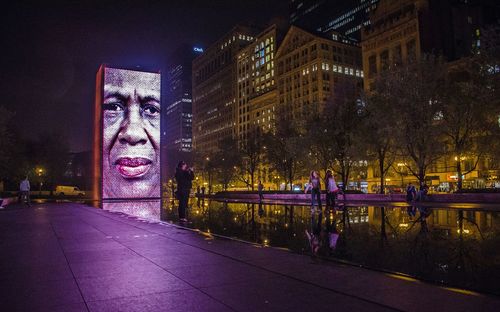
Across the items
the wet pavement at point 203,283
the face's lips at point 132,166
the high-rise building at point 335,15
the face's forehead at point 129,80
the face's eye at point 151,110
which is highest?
the high-rise building at point 335,15

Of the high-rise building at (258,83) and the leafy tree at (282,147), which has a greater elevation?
the high-rise building at (258,83)

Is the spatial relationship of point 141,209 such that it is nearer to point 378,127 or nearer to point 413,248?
point 413,248

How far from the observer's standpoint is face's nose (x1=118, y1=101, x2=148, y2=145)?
39.1 m

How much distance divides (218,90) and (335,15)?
185 ft

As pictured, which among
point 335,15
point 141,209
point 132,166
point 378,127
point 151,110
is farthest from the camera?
point 335,15

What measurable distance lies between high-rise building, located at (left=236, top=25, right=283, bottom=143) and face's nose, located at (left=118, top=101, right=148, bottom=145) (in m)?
91.9

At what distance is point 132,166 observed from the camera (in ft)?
130

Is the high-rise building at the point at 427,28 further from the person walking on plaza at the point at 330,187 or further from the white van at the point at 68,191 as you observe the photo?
the white van at the point at 68,191

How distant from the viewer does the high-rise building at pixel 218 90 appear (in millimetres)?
165125

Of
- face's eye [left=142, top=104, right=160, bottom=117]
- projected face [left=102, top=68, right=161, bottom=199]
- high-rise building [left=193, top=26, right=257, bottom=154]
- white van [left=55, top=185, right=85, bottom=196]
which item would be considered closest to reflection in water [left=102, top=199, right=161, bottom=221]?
projected face [left=102, top=68, right=161, bottom=199]

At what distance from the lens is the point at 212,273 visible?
5922 millimetres

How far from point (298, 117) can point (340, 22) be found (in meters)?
113

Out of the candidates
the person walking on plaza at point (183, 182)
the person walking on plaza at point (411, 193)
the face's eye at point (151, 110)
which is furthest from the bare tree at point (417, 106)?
the person walking on plaza at point (183, 182)

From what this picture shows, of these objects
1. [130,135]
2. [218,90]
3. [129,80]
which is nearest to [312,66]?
[218,90]
